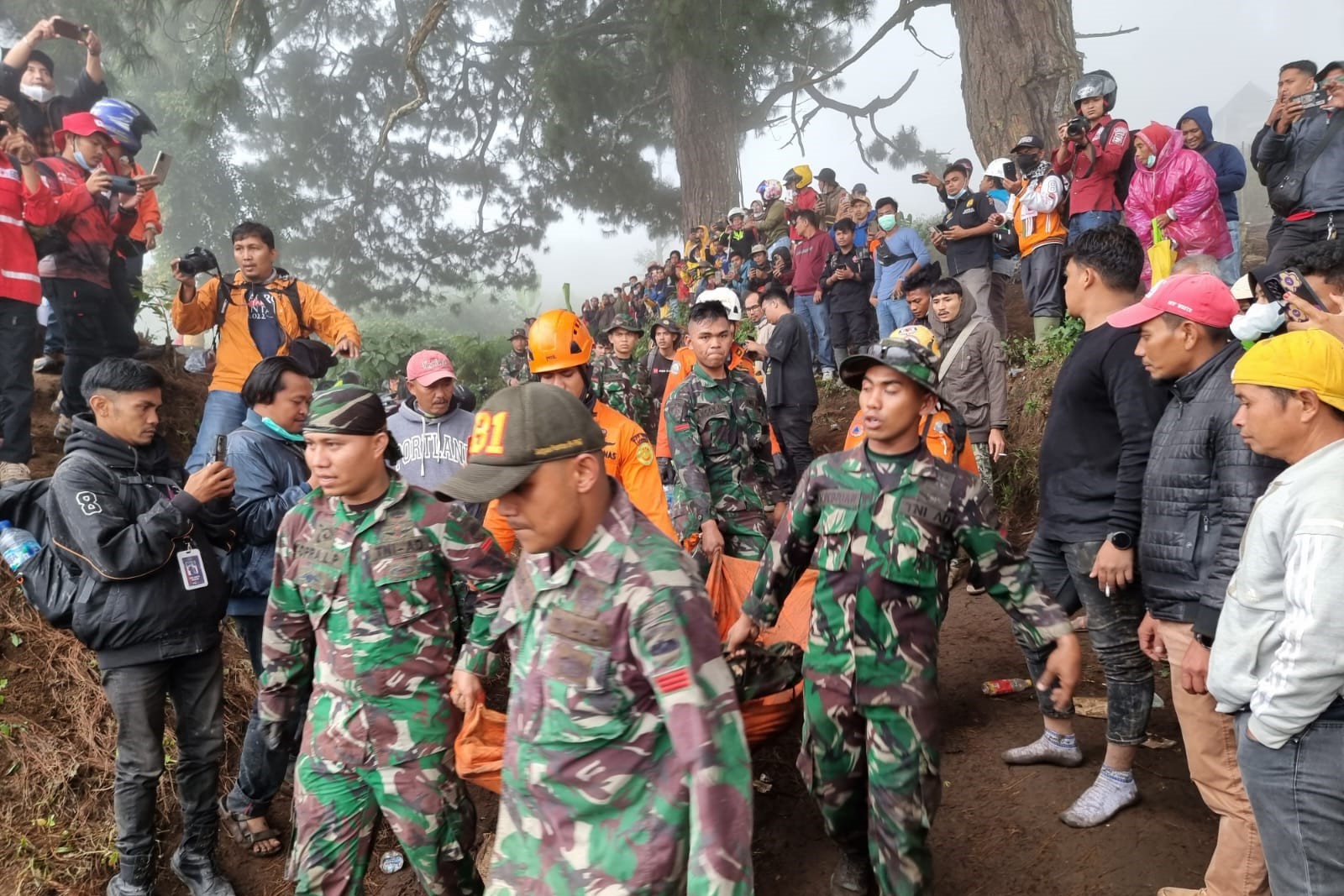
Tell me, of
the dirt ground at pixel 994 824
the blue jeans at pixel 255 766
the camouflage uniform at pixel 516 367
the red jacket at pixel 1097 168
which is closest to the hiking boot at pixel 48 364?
the dirt ground at pixel 994 824

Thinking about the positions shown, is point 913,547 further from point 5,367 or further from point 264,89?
point 264,89

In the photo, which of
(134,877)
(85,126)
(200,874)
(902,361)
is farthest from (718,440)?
(85,126)

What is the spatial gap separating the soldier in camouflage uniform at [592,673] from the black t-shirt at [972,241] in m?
7.10

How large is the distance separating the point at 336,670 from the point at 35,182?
15.3 ft

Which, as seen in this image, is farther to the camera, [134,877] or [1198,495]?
[134,877]

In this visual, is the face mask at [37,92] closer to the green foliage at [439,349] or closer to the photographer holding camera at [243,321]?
the photographer holding camera at [243,321]

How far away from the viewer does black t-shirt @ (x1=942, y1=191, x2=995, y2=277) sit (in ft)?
26.2

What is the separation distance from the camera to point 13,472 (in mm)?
5027

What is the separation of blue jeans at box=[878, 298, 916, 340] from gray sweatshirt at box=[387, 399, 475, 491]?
5396 mm

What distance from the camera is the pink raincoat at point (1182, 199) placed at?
259 inches

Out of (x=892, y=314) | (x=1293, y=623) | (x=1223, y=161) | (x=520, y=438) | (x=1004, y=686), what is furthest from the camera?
(x=892, y=314)

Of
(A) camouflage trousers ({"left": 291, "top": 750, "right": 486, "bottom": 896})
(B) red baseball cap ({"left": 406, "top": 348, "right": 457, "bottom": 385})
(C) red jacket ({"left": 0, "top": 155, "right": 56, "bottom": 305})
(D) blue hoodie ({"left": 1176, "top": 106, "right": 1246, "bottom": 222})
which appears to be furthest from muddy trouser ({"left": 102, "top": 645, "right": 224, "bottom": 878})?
(D) blue hoodie ({"left": 1176, "top": 106, "right": 1246, "bottom": 222})

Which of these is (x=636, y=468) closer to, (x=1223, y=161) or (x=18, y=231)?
(x=18, y=231)

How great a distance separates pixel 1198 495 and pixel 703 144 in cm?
1630
